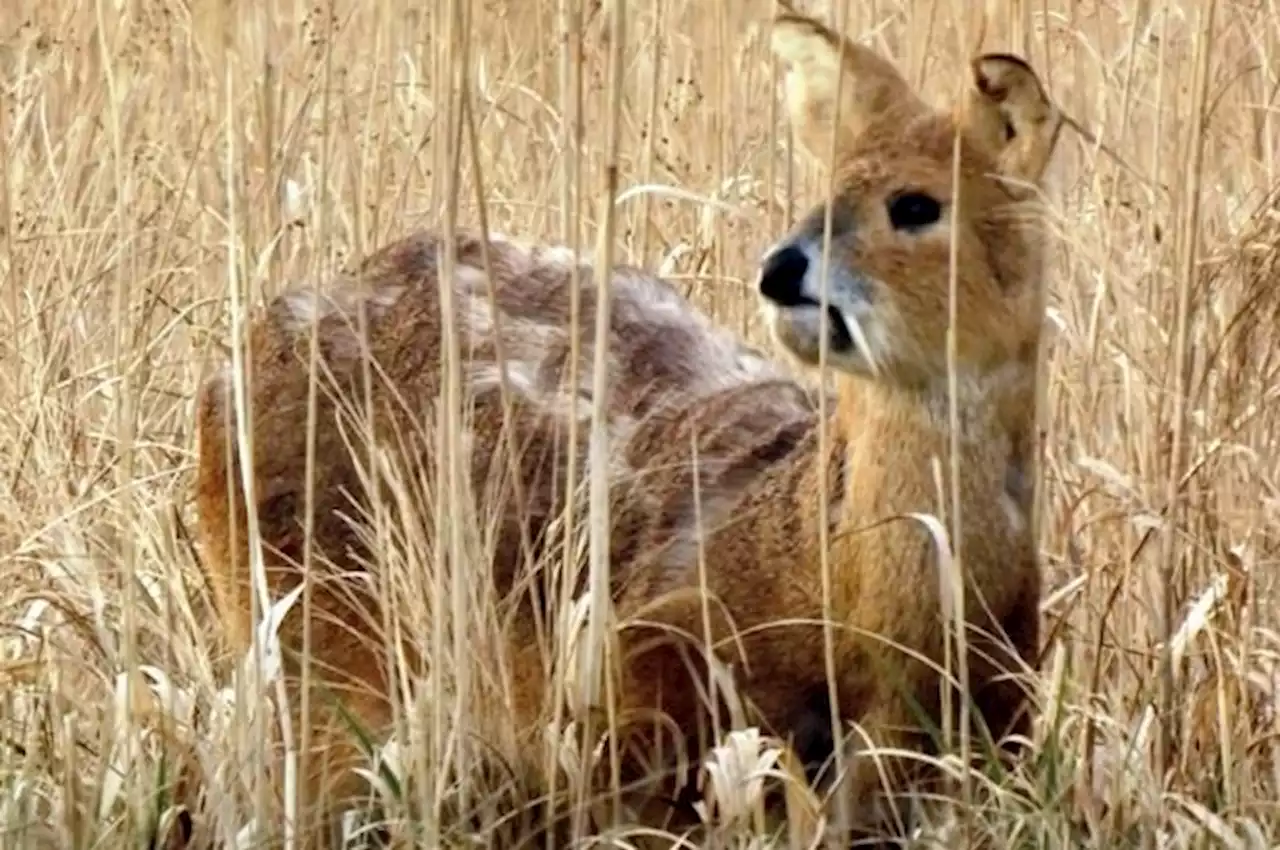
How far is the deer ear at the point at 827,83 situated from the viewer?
169 inches

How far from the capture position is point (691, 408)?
4.54 meters

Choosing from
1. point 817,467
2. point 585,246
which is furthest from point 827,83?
point 585,246

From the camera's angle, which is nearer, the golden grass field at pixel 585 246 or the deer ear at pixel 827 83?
the golden grass field at pixel 585 246

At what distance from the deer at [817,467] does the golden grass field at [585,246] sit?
128mm

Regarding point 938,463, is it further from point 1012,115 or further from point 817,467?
point 1012,115

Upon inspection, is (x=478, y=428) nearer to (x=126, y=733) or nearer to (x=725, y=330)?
(x=725, y=330)

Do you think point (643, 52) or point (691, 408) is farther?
point (643, 52)

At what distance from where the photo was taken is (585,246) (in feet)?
18.2

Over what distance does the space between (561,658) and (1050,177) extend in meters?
1.00

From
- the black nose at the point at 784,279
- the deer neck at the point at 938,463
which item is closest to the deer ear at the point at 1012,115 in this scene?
the deer neck at the point at 938,463

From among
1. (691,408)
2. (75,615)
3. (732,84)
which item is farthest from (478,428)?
(732,84)

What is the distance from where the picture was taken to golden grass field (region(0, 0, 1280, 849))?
12.9 feet

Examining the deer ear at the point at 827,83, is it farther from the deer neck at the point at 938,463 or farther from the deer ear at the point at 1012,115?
the deer neck at the point at 938,463

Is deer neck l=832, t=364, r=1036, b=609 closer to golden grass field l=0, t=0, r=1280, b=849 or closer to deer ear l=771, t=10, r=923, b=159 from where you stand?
golden grass field l=0, t=0, r=1280, b=849
